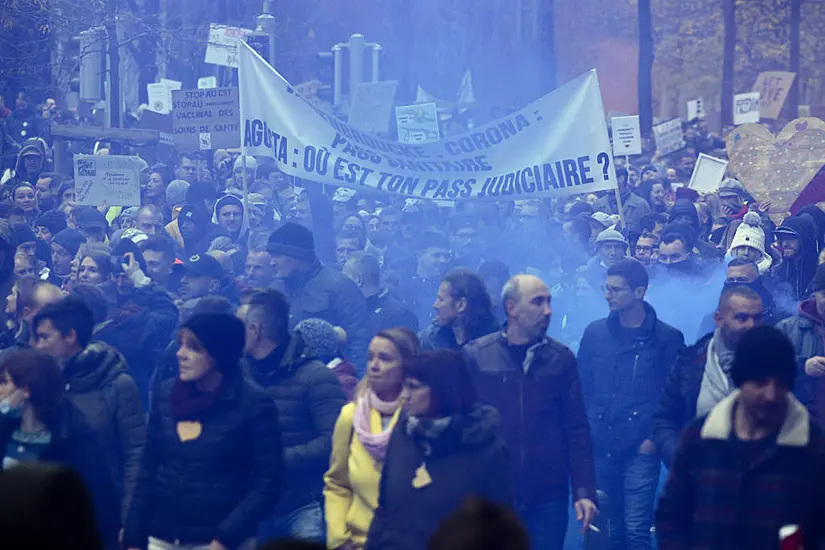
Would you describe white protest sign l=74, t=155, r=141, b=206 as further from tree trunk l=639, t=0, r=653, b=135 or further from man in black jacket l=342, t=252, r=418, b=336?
tree trunk l=639, t=0, r=653, b=135

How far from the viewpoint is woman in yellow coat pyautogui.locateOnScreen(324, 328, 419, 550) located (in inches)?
184

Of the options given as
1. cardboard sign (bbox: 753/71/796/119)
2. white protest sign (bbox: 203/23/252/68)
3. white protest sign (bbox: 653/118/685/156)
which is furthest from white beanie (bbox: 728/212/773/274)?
cardboard sign (bbox: 753/71/796/119)

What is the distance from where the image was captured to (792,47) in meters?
32.7

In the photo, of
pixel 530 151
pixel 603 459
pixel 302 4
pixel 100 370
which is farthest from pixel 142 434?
pixel 302 4

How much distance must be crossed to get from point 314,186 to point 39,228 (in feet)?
8.75

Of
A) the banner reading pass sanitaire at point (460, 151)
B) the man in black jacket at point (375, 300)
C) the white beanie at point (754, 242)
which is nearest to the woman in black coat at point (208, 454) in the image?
the man in black jacket at point (375, 300)

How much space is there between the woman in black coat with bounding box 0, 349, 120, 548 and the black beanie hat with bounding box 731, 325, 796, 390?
2.42 metres

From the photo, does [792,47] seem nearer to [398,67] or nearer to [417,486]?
[398,67]

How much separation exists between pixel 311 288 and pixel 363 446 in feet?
11.1

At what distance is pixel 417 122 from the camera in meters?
14.9

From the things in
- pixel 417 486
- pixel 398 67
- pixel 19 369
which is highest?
pixel 398 67

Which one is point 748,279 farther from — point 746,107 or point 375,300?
point 746,107

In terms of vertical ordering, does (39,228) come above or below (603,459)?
above

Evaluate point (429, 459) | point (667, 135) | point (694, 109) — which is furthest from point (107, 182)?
point (694, 109)
